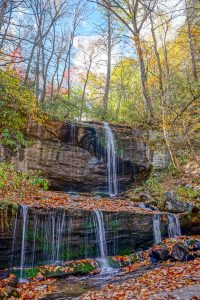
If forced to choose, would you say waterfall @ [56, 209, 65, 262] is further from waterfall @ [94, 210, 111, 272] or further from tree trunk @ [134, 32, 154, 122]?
tree trunk @ [134, 32, 154, 122]

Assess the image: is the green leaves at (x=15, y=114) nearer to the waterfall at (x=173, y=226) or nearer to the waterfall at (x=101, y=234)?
the waterfall at (x=101, y=234)

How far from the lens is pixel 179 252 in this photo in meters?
8.43

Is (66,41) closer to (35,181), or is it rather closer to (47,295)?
(35,181)

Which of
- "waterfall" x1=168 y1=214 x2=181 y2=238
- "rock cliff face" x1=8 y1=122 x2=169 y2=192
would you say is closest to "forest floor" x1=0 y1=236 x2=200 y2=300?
"waterfall" x1=168 y1=214 x2=181 y2=238

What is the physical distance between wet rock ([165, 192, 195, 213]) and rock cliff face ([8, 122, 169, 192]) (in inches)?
170

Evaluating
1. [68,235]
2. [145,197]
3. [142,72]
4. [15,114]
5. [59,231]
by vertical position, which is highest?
[142,72]

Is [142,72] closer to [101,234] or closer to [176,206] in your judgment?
[176,206]

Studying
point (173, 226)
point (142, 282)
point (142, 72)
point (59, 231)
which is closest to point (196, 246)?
point (173, 226)

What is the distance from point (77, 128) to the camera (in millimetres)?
15555

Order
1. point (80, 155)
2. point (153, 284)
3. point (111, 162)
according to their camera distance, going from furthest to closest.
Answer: point (111, 162) < point (80, 155) < point (153, 284)

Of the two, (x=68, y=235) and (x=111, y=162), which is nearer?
(x=68, y=235)

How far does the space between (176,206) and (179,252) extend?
3.12m

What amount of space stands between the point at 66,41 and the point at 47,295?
1012 inches

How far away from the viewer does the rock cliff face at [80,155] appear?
1424cm
